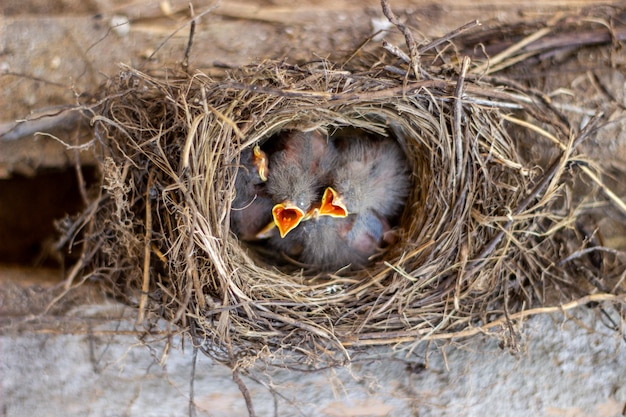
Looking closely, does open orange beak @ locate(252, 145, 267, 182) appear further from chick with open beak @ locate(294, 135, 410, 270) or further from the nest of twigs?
chick with open beak @ locate(294, 135, 410, 270)

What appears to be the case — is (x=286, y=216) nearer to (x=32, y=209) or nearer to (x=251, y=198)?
(x=251, y=198)

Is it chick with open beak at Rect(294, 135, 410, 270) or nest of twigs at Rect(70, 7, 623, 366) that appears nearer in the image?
nest of twigs at Rect(70, 7, 623, 366)

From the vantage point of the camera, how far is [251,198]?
5.47 feet

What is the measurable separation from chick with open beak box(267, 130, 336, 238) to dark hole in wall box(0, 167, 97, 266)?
0.65 metres

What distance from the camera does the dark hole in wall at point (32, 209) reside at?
185cm

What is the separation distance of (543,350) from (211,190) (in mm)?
964

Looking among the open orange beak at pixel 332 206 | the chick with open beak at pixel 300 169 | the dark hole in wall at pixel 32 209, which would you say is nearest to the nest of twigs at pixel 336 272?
the chick with open beak at pixel 300 169

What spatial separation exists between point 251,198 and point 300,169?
16 cm

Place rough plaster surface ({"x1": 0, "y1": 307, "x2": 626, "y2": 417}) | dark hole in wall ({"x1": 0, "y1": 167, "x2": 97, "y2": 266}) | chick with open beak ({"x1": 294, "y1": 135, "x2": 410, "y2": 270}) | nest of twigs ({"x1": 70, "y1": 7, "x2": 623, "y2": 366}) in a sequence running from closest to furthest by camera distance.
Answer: nest of twigs ({"x1": 70, "y1": 7, "x2": 623, "y2": 366})
rough plaster surface ({"x1": 0, "y1": 307, "x2": 626, "y2": 417})
chick with open beak ({"x1": 294, "y1": 135, "x2": 410, "y2": 270})
dark hole in wall ({"x1": 0, "y1": 167, "x2": 97, "y2": 266})

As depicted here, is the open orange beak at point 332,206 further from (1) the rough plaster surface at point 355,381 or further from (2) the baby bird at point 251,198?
(1) the rough plaster surface at point 355,381

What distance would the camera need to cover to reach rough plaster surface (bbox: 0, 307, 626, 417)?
154 cm

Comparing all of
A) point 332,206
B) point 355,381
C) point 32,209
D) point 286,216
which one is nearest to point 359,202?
point 332,206

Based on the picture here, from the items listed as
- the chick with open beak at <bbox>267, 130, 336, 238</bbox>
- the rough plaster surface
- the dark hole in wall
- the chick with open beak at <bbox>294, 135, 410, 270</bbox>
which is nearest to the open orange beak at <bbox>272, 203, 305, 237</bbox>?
the chick with open beak at <bbox>267, 130, 336, 238</bbox>

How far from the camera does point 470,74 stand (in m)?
1.43
